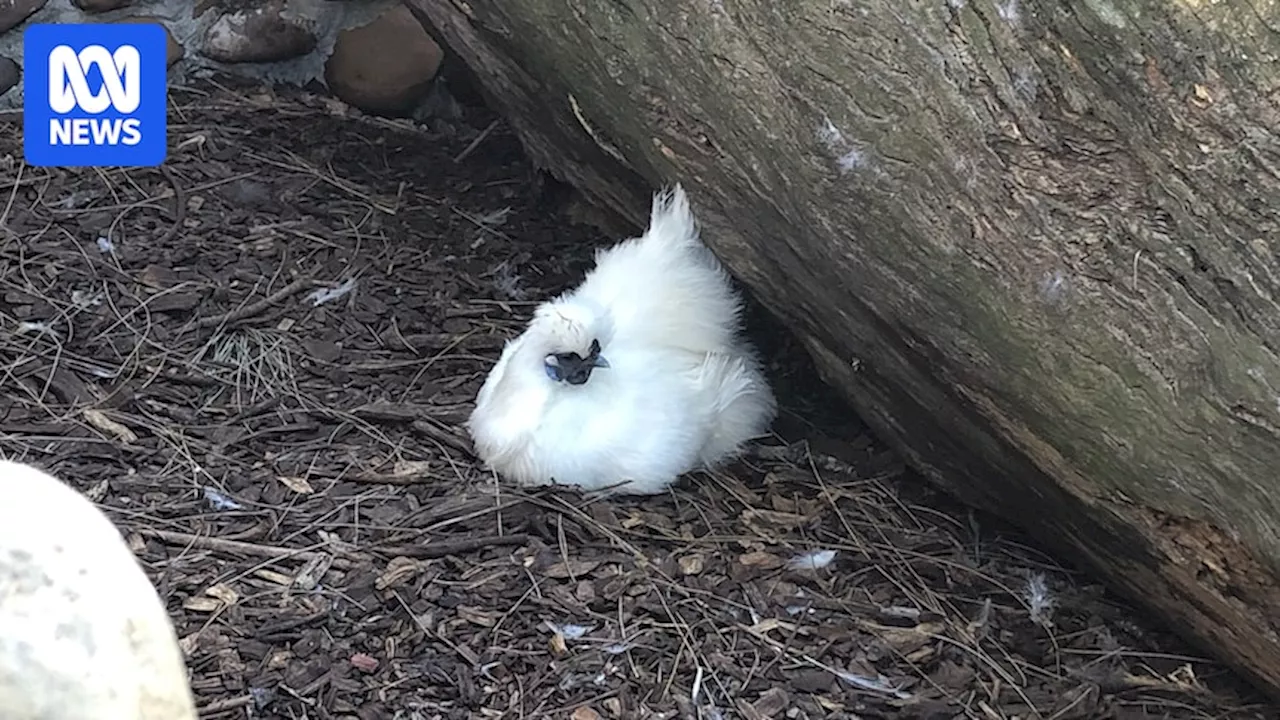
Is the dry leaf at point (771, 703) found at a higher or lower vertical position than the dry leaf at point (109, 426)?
higher

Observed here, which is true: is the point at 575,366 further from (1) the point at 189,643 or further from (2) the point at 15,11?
(2) the point at 15,11

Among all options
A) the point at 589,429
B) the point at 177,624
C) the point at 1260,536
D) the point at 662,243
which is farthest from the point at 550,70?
the point at 1260,536

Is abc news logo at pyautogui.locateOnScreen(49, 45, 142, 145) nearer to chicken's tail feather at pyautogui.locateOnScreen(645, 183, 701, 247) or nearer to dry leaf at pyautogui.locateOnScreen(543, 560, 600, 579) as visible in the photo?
chicken's tail feather at pyautogui.locateOnScreen(645, 183, 701, 247)

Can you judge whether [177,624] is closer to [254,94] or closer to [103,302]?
[103,302]

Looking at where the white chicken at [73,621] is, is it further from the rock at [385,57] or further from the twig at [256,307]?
the rock at [385,57]

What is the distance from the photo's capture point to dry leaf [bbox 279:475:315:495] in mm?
3088

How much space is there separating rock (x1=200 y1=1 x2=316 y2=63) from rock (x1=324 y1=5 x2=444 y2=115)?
148mm

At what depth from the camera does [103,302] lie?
3711 mm

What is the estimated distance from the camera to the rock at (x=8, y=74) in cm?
438

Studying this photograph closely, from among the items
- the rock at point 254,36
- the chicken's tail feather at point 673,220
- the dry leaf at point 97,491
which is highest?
the chicken's tail feather at point 673,220

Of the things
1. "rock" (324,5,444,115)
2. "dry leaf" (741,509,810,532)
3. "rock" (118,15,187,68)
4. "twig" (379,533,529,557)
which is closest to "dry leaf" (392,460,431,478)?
"twig" (379,533,529,557)

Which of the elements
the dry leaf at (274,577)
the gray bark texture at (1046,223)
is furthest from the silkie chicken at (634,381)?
the dry leaf at (274,577)

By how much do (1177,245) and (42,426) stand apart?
8.25 feet

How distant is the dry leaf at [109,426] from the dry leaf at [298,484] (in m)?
0.39
